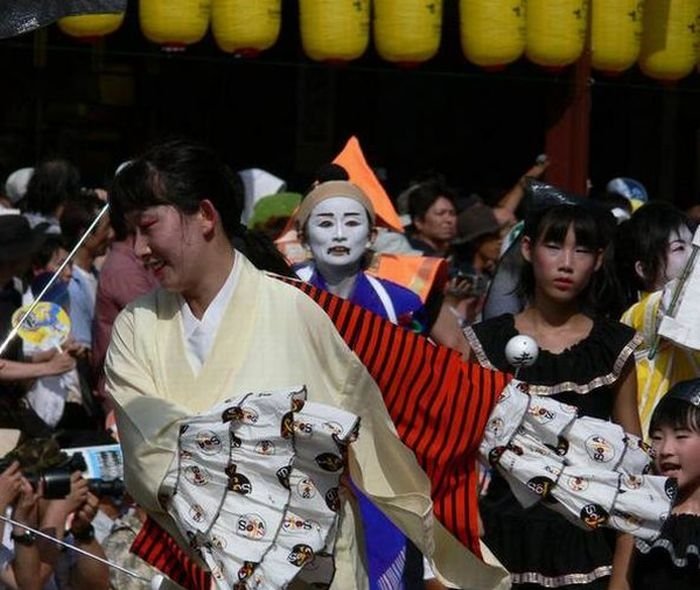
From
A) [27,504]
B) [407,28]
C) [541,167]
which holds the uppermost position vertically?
[407,28]

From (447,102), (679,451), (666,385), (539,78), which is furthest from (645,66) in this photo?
(679,451)

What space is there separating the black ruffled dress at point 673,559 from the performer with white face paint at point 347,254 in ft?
4.44

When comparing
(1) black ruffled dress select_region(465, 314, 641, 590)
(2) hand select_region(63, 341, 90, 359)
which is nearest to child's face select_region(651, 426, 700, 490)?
(1) black ruffled dress select_region(465, 314, 641, 590)

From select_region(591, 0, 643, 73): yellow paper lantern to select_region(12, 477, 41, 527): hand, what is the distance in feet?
15.8

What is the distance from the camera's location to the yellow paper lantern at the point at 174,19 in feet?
27.6

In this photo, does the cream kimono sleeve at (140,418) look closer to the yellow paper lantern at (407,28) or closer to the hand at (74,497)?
the hand at (74,497)

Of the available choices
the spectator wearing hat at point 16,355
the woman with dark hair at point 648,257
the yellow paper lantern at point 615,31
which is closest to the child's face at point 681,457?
the woman with dark hair at point 648,257

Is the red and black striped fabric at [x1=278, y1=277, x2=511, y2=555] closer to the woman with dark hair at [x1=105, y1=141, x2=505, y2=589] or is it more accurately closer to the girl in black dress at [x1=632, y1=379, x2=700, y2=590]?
the woman with dark hair at [x1=105, y1=141, x2=505, y2=589]

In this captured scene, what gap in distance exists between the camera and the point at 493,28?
8938 mm

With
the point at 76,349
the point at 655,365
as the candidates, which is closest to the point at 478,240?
the point at 76,349

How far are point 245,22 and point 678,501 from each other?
174 inches

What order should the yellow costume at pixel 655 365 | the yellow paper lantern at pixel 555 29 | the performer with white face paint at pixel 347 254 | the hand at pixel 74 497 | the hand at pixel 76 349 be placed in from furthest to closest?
the yellow paper lantern at pixel 555 29 < the hand at pixel 76 349 < the performer with white face paint at pixel 347 254 < the yellow costume at pixel 655 365 < the hand at pixel 74 497

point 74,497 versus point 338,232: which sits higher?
point 338,232

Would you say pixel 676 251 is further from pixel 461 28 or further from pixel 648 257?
pixel 461 28
